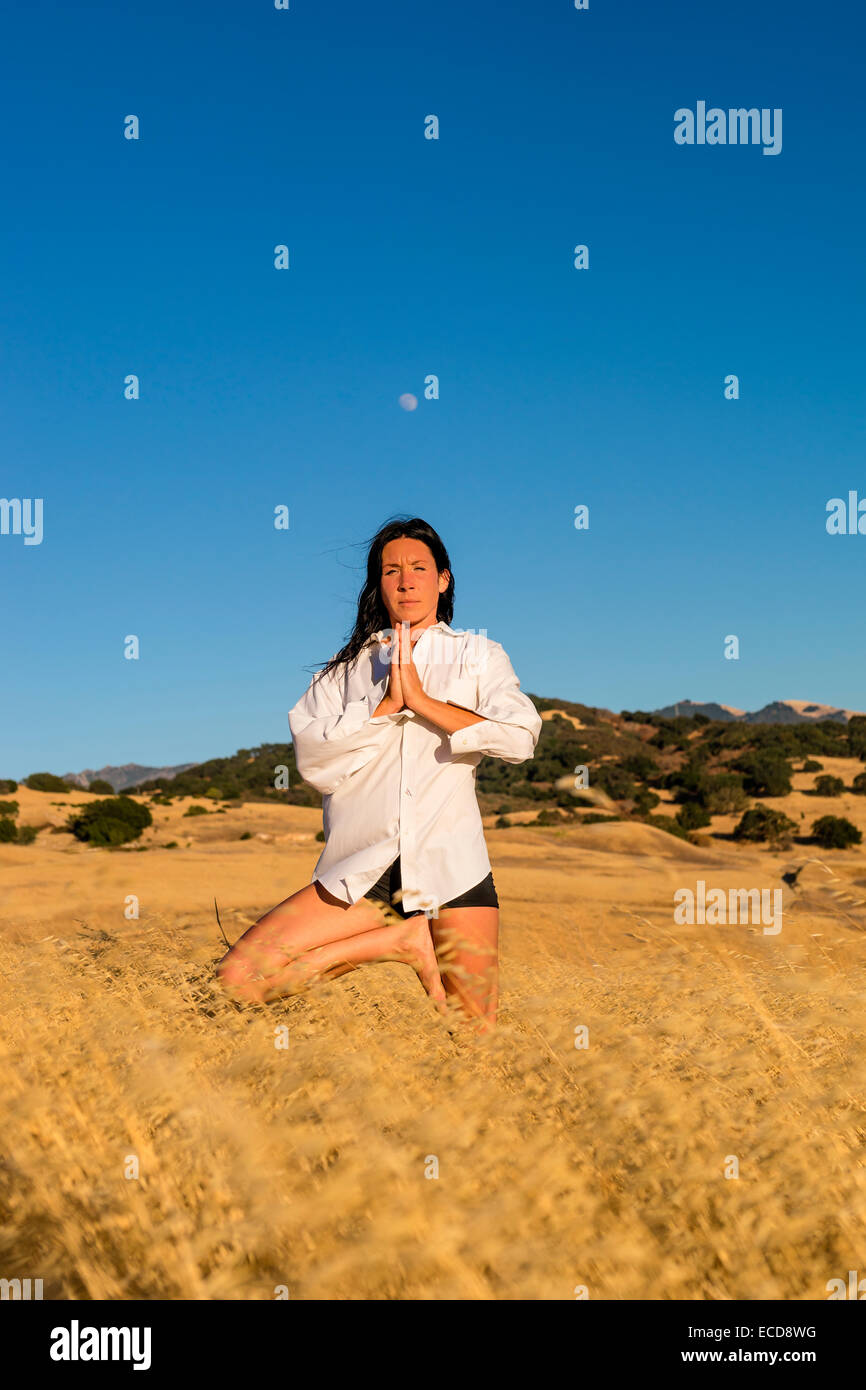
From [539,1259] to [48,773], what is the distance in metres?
37.7

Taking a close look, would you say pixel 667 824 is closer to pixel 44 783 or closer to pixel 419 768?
pixel 44 783

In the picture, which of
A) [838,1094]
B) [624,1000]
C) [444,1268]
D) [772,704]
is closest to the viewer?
[444,1268]

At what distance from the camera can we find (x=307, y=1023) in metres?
3.08

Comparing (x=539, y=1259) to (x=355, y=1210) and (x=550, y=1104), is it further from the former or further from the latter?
(x=550, y=1104)

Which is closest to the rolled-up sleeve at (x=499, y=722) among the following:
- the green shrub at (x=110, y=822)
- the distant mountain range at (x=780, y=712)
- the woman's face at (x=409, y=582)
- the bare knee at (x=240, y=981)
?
the woman's face at (x=409, y=582)

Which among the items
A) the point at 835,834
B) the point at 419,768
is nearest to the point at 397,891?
the point at 419,768

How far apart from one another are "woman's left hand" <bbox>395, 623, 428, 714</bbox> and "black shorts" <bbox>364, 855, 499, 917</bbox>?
0.54 meters

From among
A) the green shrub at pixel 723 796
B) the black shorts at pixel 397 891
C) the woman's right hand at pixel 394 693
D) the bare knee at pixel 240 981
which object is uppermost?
the woman's right hand at pixel 394 693

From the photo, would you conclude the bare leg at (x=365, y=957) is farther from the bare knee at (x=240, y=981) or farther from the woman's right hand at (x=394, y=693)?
the woman's right hand at (x=394, y=693)

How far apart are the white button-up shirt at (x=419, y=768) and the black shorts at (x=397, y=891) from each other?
0.13ft

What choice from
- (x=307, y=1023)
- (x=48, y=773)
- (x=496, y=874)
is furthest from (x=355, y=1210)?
(x=48, y=773)

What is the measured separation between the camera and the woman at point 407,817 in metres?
3.45

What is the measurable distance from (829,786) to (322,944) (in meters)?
32.9
